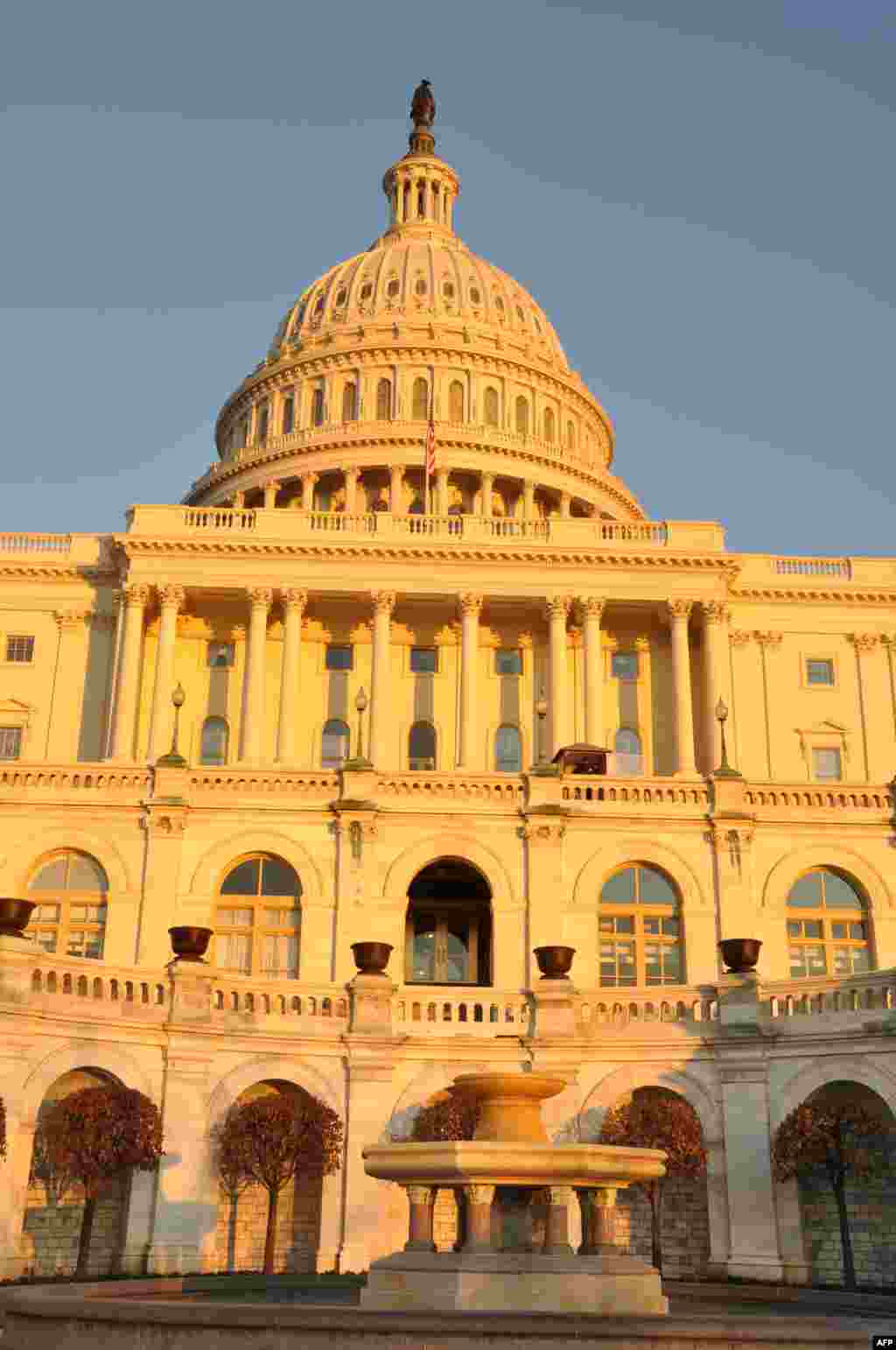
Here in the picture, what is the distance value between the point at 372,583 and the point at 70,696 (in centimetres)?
1763

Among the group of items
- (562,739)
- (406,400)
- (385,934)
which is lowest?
(385,934)

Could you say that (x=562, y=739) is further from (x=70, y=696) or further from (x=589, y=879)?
(x=589, y=879)

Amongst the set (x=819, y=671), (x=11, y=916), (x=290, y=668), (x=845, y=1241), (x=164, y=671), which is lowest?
(x=845, y=1241)

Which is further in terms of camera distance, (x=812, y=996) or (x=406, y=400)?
(x=406, y=400)

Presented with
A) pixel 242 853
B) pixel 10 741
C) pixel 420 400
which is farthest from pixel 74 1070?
pixel 420 400

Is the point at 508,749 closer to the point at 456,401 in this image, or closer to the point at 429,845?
the point at 429,845

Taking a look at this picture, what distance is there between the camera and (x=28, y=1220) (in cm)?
3681

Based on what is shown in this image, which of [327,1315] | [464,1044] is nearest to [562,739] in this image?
[464,1044]

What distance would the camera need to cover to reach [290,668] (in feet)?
281

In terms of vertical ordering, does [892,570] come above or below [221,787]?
above

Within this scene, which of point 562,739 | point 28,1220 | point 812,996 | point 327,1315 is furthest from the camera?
point 562,739

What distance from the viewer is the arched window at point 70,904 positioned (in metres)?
52.2

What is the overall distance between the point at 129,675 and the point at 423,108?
Answer: 10544 cm

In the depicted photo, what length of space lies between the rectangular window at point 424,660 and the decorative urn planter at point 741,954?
164 ft
